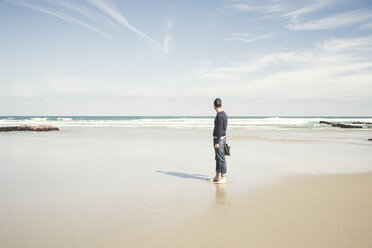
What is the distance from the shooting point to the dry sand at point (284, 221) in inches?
131

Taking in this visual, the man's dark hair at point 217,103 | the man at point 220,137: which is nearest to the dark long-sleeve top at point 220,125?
the man at point 220,137

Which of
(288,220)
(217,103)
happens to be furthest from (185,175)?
(288,220)

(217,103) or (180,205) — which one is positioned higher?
(217,103)

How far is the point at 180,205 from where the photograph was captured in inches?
183

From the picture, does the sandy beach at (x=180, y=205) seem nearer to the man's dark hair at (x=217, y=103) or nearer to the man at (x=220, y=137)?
the man at (x=220, y=137)

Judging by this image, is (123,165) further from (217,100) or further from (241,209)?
(241,209)

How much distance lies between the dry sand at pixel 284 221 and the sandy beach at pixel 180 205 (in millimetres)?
14

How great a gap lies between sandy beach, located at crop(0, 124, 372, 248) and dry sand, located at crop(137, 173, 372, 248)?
0.01 m

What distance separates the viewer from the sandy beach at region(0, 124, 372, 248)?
341 cm

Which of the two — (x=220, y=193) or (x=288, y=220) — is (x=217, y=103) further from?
(x=288, y=220)

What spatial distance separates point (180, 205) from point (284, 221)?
1.74 m

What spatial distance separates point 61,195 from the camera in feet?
16.8

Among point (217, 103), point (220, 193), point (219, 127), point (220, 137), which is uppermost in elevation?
point (217, 103)

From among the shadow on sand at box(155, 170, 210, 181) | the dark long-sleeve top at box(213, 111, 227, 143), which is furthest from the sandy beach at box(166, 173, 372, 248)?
the dark long-sleeve top at box(213, 111, 227, 143)
